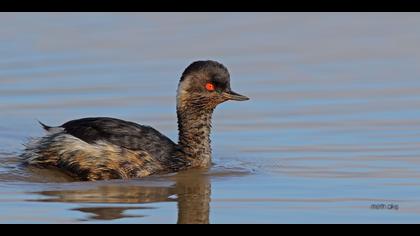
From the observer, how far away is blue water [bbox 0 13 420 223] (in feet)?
32.7

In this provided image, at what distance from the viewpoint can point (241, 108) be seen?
1388cm

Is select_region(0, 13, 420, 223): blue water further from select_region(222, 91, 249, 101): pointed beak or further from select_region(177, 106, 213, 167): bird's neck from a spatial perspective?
select_region(222, 91, 249, 101): pointed beak

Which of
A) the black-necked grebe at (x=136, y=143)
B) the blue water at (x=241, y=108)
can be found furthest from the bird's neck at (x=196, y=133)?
the blue water at (x=241, y=108)

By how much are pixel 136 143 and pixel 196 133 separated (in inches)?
27.2

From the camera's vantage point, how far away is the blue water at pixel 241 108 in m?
9.97

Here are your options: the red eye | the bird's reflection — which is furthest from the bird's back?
the red eye

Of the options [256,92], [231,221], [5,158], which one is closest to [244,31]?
[256,92]

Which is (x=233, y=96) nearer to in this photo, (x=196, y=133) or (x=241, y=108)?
(x=196, y=133)

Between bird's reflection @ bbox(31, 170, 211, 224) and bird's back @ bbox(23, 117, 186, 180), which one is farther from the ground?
bird's back @ bbox(23, 117, 186, 180)

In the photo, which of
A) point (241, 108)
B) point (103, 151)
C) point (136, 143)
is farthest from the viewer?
point (241, 108)

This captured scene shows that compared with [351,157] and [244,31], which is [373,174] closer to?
[351,157]

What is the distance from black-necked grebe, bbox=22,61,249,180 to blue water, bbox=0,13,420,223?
0.54 ft

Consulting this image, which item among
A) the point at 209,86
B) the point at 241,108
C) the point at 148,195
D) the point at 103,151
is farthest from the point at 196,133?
the point at 241,108

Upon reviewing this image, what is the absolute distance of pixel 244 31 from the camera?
1772 cm
